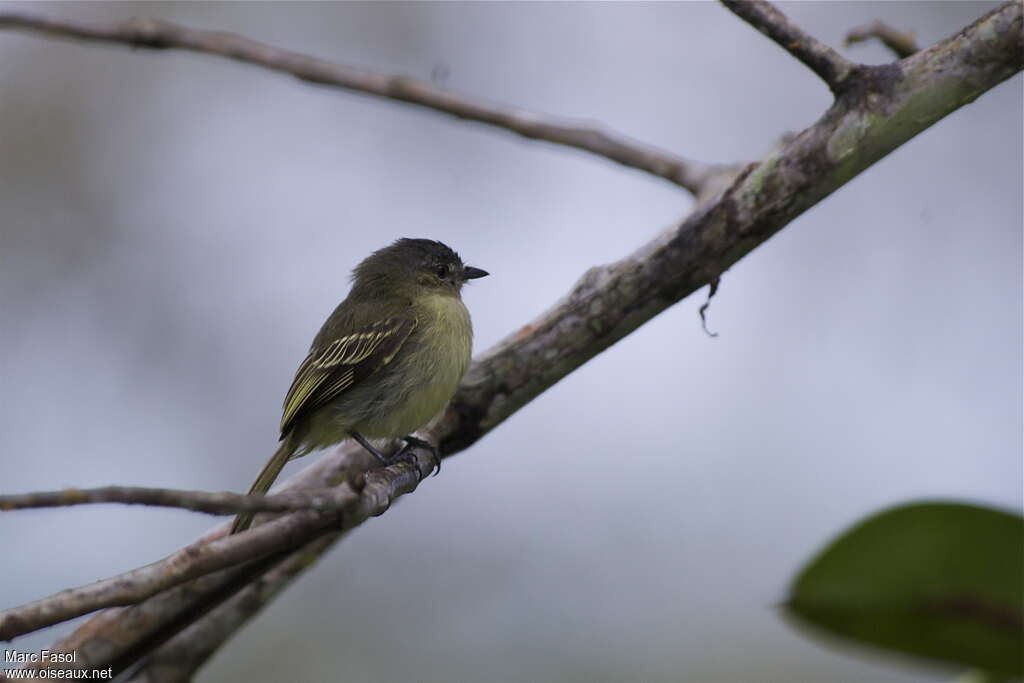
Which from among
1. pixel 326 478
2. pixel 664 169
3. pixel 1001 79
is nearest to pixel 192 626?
pixel 326 478

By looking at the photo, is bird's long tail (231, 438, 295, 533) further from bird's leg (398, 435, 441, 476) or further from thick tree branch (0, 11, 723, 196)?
thick tree branch (0, 11, 723, 196)

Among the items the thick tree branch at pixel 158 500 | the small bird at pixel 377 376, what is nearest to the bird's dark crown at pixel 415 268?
the small bird at pixel 377 376

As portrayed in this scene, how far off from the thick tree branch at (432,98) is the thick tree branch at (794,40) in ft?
5.10

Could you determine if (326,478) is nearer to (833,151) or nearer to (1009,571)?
(833,151)

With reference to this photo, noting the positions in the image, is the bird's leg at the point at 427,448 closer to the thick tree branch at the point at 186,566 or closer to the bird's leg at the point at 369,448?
the bird's leg at the point at 369,448

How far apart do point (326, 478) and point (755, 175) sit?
81.6 inches

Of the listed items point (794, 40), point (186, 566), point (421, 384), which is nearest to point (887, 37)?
point (794, 40)

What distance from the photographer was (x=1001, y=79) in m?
3.10

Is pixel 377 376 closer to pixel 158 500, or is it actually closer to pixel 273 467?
pixel 273 467

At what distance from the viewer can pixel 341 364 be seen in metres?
4.48

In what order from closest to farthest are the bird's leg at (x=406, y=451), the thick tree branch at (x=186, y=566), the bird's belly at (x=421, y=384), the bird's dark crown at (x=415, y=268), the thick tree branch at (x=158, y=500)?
the thick tree branch at (x=158, y=500)
the thick tree branch at (x=186, y=566)
the bird's leg at (x=406, y=451)
the bird's belly at (x=421, y=384)
the bird's dark crown at (x=415, y=268)

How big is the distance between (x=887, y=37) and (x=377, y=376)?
2521 mm

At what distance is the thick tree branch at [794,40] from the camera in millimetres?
3182

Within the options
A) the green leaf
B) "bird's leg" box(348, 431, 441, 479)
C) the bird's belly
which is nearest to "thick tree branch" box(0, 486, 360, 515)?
the green leaf
